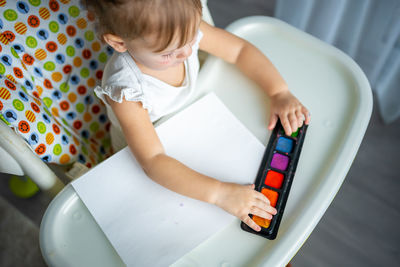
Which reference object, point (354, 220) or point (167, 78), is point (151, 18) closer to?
point (167, 78)

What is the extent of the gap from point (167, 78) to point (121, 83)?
11 centimetres

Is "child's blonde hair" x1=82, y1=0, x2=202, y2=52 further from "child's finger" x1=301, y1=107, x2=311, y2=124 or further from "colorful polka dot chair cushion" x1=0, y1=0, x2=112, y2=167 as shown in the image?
"child's finger" x1=301, y1=107, x2=311, y2=124

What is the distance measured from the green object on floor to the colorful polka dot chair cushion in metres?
0.49

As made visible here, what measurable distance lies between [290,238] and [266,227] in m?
0.04

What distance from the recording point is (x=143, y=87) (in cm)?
58

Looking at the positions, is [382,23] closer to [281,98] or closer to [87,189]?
[281,98]

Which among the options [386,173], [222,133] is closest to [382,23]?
[386,173]

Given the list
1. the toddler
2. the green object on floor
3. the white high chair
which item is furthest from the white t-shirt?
the green object on floor

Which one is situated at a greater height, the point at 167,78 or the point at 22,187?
the point at 167,78

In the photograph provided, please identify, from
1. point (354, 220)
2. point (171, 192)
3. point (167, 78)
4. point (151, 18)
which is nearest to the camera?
point (151, 18)

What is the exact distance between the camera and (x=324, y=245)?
1.01 meters

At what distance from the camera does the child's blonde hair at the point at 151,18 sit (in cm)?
42

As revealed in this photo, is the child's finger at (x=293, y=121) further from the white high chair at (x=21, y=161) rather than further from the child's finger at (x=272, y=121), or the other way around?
the white high chair at (x=21, y=161)

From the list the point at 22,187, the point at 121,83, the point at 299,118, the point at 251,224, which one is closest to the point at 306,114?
the point at 299,118
